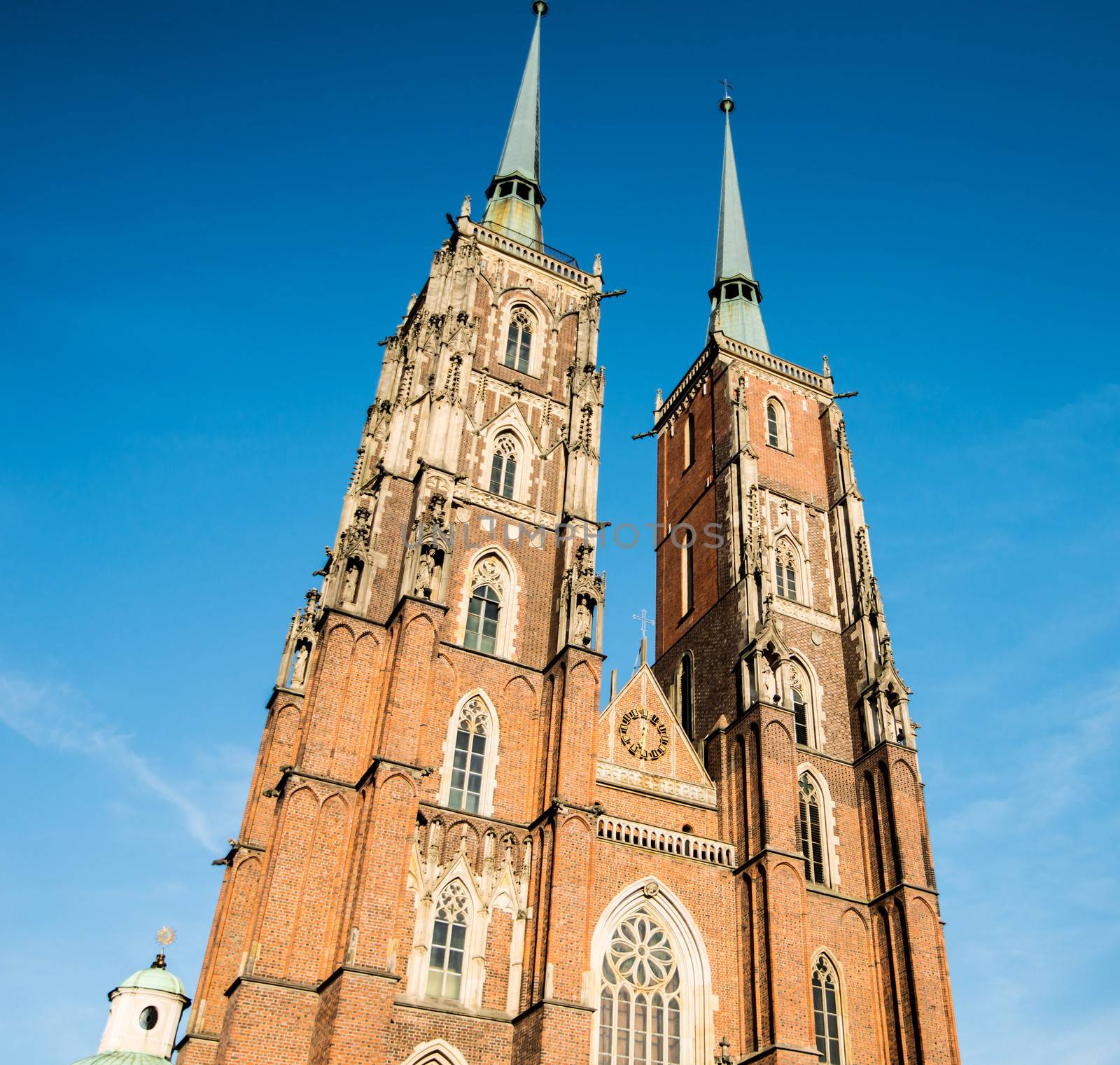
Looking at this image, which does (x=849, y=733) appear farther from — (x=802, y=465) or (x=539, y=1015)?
(x=539, y=1015)

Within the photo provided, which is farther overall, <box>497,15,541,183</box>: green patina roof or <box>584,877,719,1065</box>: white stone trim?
<box>497,15,541,183</box>: green patina roof

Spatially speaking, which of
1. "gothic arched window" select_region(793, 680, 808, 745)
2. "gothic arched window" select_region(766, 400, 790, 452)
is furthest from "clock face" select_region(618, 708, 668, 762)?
"gothic arched window" select_region(766, 400, 790, 452)

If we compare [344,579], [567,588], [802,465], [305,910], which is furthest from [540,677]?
[802,465]

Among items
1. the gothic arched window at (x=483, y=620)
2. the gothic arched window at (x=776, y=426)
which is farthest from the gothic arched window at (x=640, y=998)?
the gothic arched window at (x=776, y=426)

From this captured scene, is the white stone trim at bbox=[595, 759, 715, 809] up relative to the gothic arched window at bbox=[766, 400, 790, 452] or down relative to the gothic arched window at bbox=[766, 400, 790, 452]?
down

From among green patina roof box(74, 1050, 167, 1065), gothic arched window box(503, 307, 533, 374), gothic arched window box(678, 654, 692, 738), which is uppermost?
gothic arched window box(503, 307, 533, 374)

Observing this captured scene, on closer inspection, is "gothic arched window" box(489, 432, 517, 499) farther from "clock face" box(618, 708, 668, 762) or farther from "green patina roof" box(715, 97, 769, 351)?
"green patina roof" box(715, 97, 769, 351)

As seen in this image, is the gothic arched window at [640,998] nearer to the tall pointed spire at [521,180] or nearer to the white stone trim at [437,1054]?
the white stone trim at [437,1054]

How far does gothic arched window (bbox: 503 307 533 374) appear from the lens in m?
34.8

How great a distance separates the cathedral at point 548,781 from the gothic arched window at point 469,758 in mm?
57

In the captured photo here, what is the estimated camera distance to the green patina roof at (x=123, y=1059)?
2742 centimetres

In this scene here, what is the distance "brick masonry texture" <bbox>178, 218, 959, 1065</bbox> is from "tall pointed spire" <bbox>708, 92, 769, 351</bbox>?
10568 mm

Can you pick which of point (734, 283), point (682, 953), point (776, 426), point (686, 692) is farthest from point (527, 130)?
point (682, 953)

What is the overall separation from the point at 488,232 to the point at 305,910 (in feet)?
79.0
